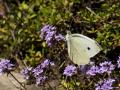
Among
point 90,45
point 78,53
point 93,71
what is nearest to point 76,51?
point 78,53

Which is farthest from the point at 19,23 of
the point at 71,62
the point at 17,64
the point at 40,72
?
the point at 40,72

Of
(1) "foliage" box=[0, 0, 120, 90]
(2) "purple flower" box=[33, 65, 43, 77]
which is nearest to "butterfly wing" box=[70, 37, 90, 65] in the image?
(1) "foliage" box=[0, 0, 120, 90]

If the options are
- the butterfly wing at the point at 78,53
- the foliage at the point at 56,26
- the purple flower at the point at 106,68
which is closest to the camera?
the purple flower at the point at 106,68

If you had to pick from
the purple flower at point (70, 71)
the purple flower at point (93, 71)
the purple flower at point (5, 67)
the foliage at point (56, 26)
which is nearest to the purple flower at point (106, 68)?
the purple flower at point (93, 71)

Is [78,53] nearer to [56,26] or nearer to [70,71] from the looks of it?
[70,71]

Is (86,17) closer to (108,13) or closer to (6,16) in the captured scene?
(108,13)

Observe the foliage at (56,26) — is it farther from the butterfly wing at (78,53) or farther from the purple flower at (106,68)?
the purple flower at (106,68)

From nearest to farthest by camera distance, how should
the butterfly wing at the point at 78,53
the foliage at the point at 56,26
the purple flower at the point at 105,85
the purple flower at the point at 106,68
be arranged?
the purple flower at the point at 105,85
the purple flower at the point at 106,68
the butterfly wing at the point at 78,53
the foliage at the point at 56,26

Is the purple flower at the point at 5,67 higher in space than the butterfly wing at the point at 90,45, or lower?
lower
